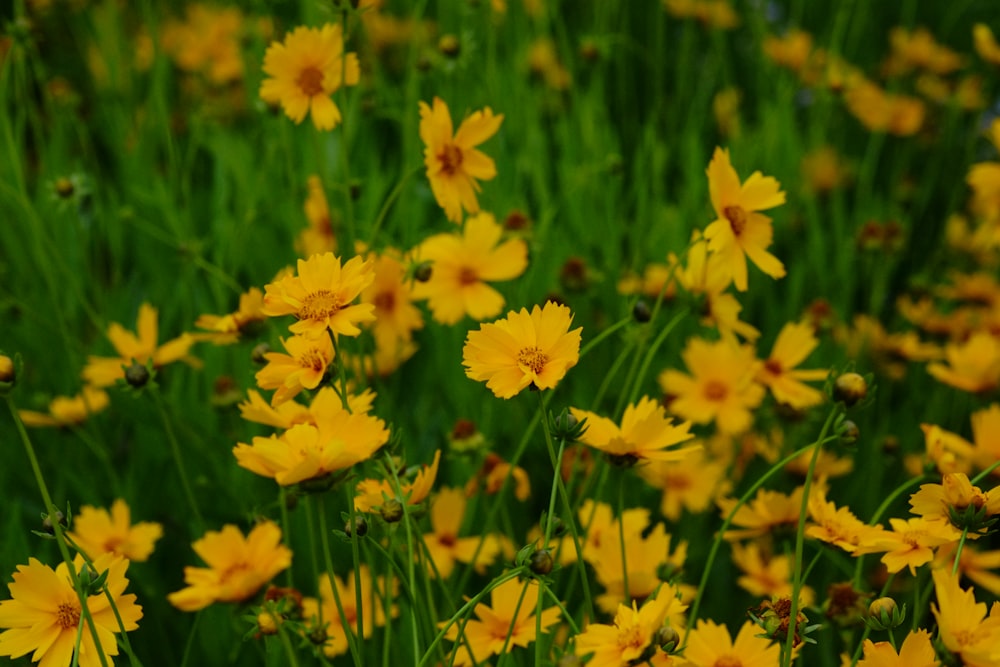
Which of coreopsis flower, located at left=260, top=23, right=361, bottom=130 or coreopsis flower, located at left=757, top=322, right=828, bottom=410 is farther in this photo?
coreopsis flower, located at left=757, top=322, right=828, bottom=410

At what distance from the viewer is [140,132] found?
1.77 meters

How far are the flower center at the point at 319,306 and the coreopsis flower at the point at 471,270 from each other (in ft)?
1.02

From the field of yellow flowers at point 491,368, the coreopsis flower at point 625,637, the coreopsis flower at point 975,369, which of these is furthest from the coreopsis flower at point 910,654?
the coreopsis flower at point 975,369

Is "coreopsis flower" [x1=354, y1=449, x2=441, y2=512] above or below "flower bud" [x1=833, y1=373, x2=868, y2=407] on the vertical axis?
below

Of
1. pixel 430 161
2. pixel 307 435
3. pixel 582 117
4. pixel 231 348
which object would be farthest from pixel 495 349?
pixel 582 117

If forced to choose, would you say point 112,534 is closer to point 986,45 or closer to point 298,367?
point 298,367

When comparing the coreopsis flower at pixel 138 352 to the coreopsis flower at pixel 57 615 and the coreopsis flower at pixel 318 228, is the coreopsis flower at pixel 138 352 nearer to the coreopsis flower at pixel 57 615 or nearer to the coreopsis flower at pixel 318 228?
the coreopsis flower at pixel 318 228

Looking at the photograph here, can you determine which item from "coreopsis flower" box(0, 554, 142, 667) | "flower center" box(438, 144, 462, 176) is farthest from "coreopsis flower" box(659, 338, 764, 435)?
"coreopsis flower" box(0, 554, 142, 667)

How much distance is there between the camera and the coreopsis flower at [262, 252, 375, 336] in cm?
65

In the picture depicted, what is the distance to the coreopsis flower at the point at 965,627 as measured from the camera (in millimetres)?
559

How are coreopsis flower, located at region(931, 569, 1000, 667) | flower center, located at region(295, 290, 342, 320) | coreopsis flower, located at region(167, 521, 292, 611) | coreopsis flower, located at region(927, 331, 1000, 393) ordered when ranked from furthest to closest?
coreopsis flower, located at region(927, 331, 1000, 393)
coreopsis flower, located at region(167, 521, 292, 611)
flower center, located at region(295, 290, 342, 320)
coreopsis flower, located at region(931, 569, 1000, 667)

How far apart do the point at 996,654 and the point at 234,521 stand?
0.78 meters

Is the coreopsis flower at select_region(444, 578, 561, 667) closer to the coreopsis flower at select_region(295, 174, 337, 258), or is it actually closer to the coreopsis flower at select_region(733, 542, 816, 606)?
the coreopsis flower at select_region(733, 542, 816, 606)

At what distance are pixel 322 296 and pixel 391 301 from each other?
13.5 inches
